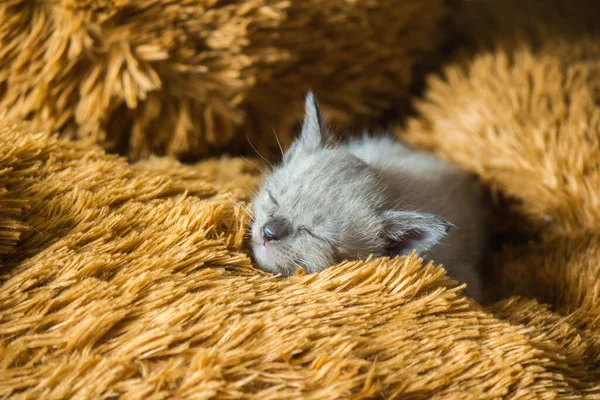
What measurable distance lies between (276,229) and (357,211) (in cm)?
16

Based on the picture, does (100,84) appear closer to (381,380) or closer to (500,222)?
(381,380)

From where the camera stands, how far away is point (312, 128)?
3.72 feet

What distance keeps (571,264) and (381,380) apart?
530mm

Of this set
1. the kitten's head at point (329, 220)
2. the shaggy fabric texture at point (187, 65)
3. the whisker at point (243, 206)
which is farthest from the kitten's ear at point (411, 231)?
the shaggy fabric texture at point (187, 65)

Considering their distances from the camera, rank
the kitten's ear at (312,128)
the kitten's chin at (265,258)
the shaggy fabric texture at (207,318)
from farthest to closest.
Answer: the kitten's ear at (312,128) < the kitten's chin at (265,258) < the shaggy fabric texture at (207,318)

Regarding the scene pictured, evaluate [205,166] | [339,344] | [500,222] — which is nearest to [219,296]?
[339,344]

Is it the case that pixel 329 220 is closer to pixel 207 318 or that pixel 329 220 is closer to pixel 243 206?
pixel 243 206

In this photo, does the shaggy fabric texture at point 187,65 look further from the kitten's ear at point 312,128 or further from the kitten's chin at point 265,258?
the kitten's chin at point 265,258

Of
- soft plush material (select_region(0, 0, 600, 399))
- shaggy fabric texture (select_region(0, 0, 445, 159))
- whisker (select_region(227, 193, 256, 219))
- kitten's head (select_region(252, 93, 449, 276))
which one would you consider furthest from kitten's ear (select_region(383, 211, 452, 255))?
shaggy fabric texture (select_region(0, 0, 445, 159))

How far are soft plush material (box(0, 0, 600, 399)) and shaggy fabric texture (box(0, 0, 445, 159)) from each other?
0.05 ft

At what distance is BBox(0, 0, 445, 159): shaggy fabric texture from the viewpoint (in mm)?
1007

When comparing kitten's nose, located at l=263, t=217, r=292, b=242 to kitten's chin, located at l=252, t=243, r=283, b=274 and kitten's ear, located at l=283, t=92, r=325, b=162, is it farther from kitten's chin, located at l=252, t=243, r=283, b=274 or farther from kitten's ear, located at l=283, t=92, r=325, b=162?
kitten's ear, located at l=283, t=92, r=325, b=162

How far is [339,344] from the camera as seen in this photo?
0.65m

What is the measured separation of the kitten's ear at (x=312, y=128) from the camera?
3.67ft
